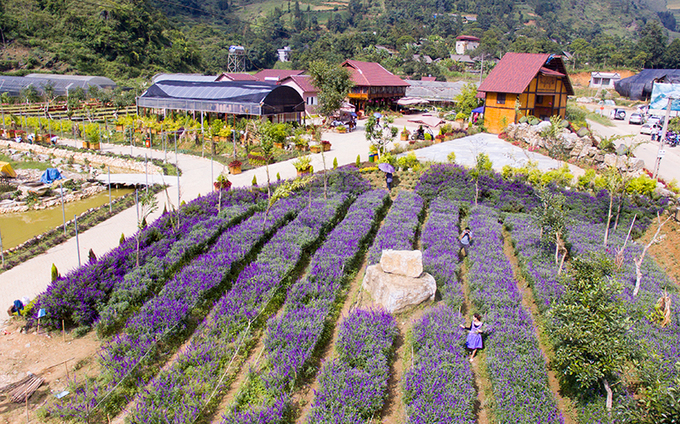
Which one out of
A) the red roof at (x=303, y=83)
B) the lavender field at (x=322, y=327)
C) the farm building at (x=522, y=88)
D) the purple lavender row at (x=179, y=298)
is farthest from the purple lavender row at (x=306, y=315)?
the red roof at (x=303, y=83)

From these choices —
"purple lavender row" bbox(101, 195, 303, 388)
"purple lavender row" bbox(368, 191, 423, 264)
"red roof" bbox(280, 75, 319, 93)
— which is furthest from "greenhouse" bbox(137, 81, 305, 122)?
"purple lavender row" bbox(101, 195, 303, 388)

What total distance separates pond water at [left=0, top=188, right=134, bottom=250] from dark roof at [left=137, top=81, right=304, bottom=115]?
1304cm

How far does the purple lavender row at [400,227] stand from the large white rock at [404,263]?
4.45ft

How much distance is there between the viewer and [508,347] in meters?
9.70

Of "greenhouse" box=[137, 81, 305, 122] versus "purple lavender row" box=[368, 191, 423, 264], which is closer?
"purple lavender row" box=[368, 191, 423, 264]

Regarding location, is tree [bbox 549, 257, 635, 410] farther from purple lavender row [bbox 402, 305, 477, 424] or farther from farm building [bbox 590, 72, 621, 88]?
farm building [bbox 590, 72, 621, 88]

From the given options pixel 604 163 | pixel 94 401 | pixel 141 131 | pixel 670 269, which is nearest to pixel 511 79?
pixel 604 163

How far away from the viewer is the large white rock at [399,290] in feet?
39.9

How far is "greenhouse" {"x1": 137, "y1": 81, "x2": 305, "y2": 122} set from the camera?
3416cm

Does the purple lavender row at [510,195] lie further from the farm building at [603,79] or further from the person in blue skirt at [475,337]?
the farm building at [603,79]

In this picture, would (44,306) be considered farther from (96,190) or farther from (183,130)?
(183,130)

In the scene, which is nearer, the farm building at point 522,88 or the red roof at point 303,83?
the farm building at point 522,88

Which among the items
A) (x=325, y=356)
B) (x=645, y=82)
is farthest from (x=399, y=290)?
(x=645, y=82)

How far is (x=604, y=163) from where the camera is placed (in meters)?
24.9
